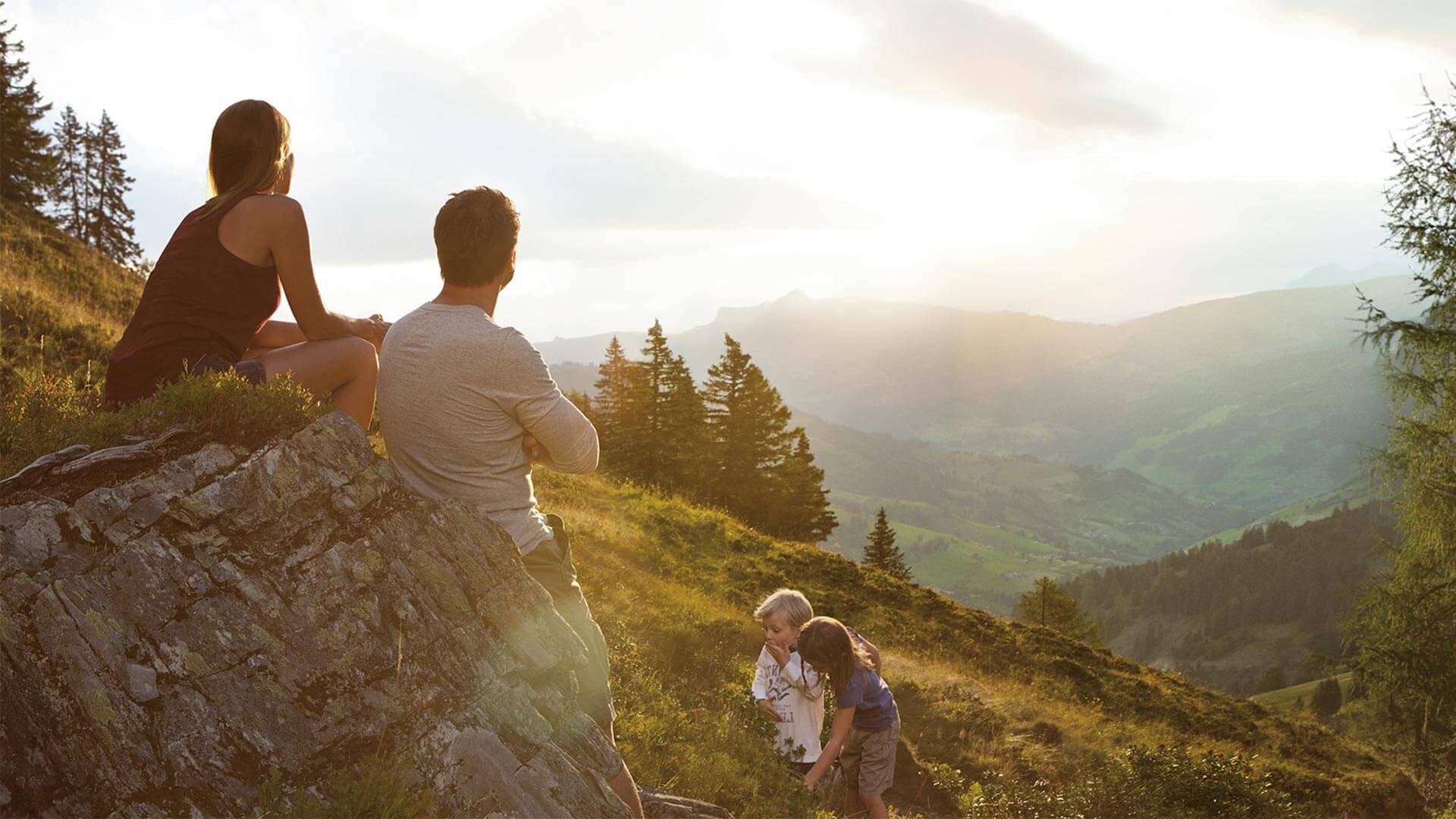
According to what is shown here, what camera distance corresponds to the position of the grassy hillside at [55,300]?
15.0 metres

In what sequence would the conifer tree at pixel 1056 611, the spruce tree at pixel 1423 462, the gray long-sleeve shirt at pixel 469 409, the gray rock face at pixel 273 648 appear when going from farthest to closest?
the conifer tree at pixel 1056 611 → the spruce tree at pixel 1423 462 → the gray long-sleeve shirt at pixel 469 409 → the gray rock face at pixel 273 648

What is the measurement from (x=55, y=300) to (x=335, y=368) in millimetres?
19777

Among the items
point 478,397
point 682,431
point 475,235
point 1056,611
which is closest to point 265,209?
point 475,235

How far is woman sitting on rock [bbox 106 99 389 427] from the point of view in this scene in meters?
4.82

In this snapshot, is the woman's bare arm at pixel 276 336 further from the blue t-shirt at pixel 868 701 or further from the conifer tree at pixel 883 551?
the conifer tree at pixel 883 551

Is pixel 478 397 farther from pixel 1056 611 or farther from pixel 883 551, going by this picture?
pixel 1056 611

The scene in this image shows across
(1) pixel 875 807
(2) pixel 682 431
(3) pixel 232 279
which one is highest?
(3) pixel 232 279

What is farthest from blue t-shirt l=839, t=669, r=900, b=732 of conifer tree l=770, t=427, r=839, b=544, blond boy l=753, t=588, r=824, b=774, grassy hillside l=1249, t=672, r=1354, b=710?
grassy hillside l=1249, t=672, r=1354, b=710

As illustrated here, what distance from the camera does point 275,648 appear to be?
3.93 metres

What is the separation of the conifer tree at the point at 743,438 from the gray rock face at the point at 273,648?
42.5 meters

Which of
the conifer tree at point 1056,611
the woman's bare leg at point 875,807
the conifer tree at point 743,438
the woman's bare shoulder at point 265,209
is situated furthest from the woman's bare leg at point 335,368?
the conifer tree at point 1056,611

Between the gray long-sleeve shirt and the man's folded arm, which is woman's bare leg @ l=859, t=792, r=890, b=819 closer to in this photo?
the gray long-sleeve shirt

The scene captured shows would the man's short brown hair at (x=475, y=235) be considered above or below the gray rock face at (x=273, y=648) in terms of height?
above

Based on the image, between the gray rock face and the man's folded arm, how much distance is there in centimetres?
65
